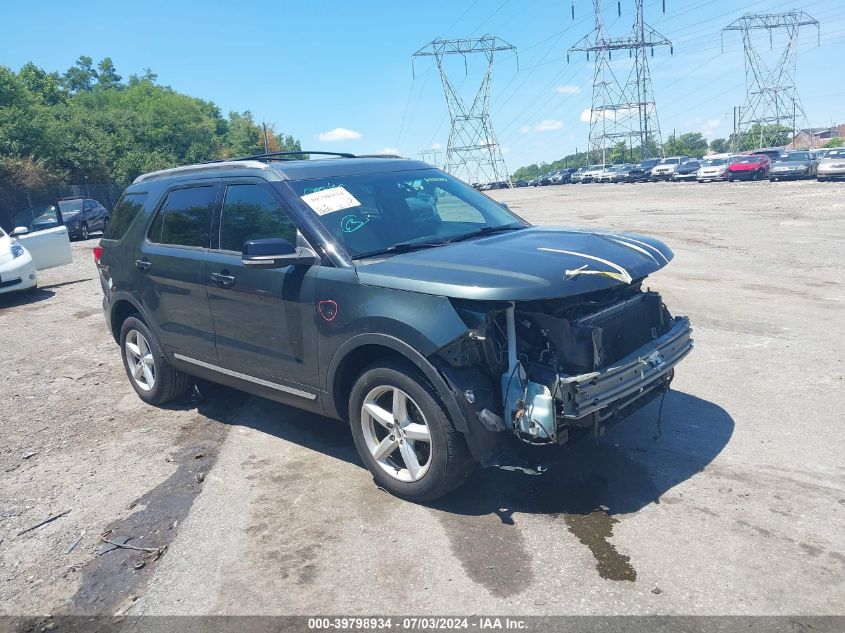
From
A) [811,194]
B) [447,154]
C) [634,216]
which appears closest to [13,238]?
[634,216]

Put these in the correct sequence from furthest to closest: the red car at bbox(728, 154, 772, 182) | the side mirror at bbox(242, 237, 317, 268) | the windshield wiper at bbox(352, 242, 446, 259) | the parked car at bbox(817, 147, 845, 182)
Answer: the red car at bbox(728, 154, 772, 182) < the parked car at bbox(817, 147, 845, 182) < the windshield wiper at bbox(352, 242, 446, 259) < the side mirror at bbox(242, 237, 317, 268)

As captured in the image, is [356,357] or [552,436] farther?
[356,357]

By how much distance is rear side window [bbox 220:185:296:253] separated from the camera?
454cm

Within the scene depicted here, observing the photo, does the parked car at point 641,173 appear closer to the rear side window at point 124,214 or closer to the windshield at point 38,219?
the windshield at point 38,219

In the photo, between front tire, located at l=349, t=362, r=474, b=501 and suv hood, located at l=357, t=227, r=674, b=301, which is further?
front tire, located at l=349, t=362, r=474, b=501

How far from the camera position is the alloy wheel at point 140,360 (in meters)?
6.05

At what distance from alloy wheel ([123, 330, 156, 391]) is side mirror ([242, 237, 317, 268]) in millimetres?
2253

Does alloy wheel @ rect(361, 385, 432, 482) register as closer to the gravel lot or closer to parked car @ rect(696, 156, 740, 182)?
the gravel lot

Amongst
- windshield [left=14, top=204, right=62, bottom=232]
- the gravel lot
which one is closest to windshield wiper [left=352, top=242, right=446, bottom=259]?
the gravel lot

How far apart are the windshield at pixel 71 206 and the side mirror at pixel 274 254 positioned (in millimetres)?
25151

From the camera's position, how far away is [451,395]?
359 cm

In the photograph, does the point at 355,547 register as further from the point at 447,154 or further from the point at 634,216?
the point at 447,154

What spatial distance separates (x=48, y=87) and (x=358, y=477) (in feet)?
212

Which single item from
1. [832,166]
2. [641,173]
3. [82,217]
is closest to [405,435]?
[82,217]
